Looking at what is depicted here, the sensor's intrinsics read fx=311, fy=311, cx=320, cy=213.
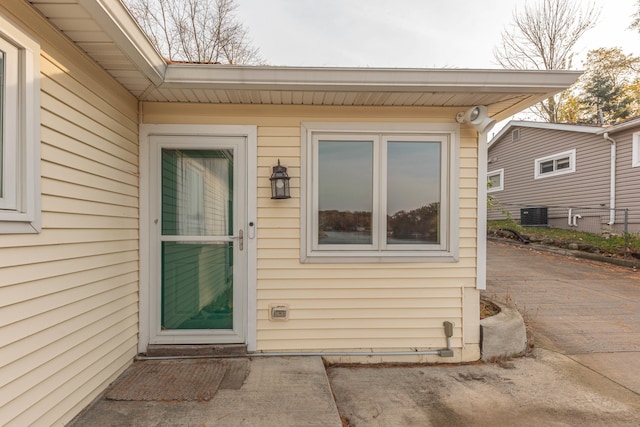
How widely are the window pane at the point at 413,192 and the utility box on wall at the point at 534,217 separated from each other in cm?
962

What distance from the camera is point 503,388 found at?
2.31 meters

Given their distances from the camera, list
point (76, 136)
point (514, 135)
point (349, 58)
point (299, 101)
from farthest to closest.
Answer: point (514, 135) < point (349, 58) < point (299, 101) < point (76, 136)

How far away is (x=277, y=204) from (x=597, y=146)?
10202 mm

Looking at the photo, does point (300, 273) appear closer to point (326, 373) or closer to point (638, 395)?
point (326, 373)

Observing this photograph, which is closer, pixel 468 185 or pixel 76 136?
pixel 76 136

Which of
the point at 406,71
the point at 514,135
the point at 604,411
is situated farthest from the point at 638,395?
the point at 514,135

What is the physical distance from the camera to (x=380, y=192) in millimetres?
2707

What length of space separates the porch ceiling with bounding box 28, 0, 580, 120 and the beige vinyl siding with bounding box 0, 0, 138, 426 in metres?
0.26

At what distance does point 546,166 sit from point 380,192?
1052 centimetres

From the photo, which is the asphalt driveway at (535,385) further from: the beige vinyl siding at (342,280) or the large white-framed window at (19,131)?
the large white-framed window at (19,131)

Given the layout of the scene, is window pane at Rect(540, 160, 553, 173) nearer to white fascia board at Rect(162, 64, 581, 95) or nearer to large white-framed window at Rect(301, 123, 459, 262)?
white fascia board at Rect(162, 64, 581, 95)

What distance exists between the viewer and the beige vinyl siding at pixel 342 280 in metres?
2.66

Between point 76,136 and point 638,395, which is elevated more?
point 76,136

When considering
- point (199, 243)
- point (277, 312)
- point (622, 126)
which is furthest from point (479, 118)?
point (622, 126)
